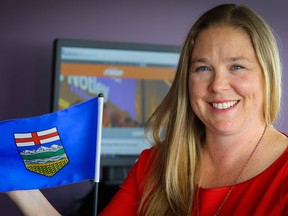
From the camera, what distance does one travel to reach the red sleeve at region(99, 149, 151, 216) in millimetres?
1596

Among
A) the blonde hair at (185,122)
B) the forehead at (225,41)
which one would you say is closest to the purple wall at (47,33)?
the blonde hair at (185,122)

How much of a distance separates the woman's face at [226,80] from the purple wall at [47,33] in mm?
1106

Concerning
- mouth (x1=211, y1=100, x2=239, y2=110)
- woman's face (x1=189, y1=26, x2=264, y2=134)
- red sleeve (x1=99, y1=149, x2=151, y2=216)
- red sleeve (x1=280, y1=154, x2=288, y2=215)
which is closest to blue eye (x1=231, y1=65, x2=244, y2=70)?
woman's face (x1=189, y1=26, x2=264, y2=134)

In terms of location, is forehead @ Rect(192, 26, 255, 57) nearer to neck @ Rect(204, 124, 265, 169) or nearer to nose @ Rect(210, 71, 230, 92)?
nose @ Rect(210, 71, 230, 92)

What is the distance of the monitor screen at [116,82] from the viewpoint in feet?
7.85

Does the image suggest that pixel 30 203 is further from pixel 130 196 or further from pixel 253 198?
pixel 253 198

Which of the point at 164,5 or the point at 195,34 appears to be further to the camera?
the point at 164,5

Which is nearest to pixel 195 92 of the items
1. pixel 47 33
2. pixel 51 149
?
pixel 51 149

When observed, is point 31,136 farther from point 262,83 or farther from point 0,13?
point 0,13

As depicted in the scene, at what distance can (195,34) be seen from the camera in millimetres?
1549

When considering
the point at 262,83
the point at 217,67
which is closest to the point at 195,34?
the point at 217,67

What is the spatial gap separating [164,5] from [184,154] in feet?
4.49

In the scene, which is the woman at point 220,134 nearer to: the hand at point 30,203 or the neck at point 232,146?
the neck at point 232,146

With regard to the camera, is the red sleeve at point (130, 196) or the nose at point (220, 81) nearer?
the nose at point (220, 81)
